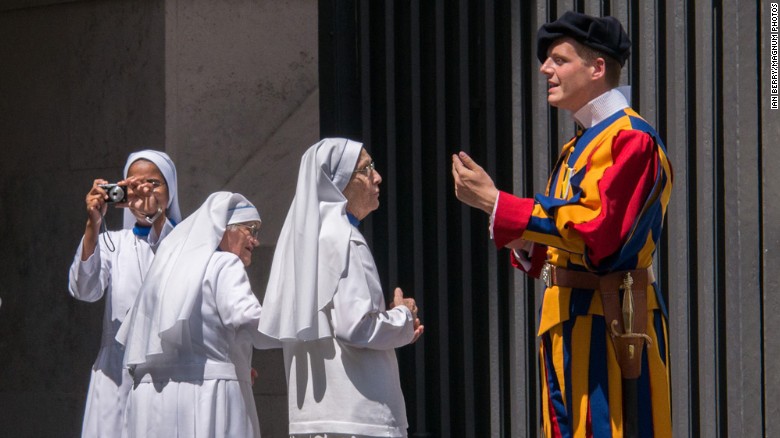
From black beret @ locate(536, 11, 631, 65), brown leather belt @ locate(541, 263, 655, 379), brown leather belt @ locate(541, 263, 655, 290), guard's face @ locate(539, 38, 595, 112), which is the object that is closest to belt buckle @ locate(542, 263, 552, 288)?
brown leather belt @ locate(541, 263, 655, 290)

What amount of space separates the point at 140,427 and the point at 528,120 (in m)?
2.12

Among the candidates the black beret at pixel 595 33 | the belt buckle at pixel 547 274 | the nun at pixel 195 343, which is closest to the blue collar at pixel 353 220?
the nun at pixel 195 343

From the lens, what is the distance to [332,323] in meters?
5.07

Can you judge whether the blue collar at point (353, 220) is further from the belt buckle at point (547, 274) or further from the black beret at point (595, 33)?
the black beret at point (595, 33)

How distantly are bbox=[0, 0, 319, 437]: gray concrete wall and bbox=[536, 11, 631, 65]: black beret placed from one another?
120 inches

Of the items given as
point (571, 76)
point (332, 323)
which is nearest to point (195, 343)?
point (332, 323)

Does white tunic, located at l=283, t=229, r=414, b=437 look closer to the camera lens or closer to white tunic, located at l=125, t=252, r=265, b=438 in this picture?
white tunic, located at l=125, t=252, r=265, b=438

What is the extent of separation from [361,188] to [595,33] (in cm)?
107

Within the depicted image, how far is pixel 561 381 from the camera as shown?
15.2ft

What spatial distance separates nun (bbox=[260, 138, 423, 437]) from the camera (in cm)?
503

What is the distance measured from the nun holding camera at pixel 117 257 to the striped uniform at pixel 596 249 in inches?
92.4

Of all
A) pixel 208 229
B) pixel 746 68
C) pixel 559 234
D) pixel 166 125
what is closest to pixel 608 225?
pixel 559 234

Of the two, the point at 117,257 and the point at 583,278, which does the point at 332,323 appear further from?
the point at 117,257

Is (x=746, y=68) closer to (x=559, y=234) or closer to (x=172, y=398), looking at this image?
(x=559, y=234)
